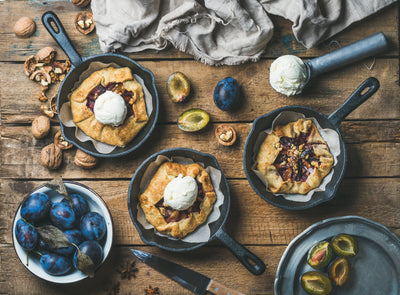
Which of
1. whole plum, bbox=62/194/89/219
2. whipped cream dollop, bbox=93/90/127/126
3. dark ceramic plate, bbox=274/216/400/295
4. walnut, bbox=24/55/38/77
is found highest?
walnut, bbox=24/55/38/77

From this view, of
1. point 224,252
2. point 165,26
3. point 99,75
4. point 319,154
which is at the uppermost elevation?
point 165,26

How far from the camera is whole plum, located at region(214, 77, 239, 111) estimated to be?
7.55 feet

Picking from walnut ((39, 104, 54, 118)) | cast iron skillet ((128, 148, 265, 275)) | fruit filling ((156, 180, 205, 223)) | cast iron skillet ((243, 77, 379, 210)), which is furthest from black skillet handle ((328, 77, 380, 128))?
walnut ((39, 104, 54, 118))

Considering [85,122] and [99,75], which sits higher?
[99,75]

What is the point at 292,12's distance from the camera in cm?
237

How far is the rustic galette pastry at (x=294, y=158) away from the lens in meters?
2.31

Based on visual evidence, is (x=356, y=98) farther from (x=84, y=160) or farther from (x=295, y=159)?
(x=84, y=160)

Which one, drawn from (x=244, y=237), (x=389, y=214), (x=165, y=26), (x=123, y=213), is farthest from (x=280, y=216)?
(x=165, y=26)

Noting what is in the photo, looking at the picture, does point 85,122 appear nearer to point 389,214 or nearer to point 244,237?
point 244,237

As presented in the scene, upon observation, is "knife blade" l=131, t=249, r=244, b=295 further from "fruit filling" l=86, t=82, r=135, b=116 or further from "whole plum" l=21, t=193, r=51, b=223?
"fruit filling" l=86, t=82, r=135, b=116

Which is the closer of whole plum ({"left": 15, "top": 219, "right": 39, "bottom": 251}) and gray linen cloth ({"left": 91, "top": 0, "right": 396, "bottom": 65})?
whole plum ({"left": 15, "top": 219, "right": 39, "bottom": 251})

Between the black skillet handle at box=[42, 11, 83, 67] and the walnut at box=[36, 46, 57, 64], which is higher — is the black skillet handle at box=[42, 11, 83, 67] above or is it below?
above

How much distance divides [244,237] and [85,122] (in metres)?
1.13

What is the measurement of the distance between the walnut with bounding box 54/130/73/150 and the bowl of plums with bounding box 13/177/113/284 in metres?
0.27
